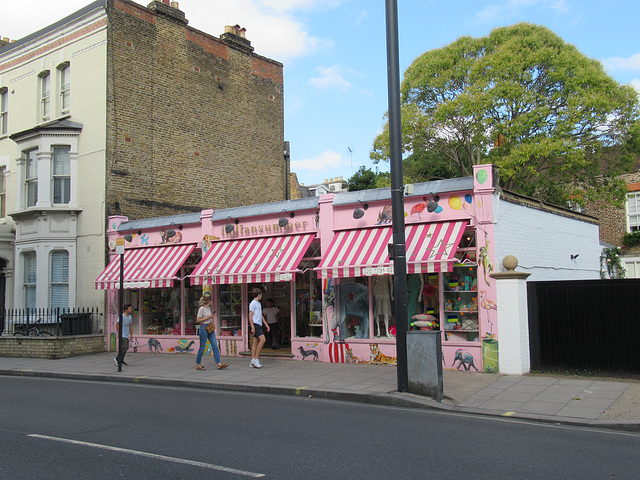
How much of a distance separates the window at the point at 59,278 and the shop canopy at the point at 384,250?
34.5 feet

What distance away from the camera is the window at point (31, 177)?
2048 cm

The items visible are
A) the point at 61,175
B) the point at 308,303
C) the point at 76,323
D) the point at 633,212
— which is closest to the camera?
the point at 308,303

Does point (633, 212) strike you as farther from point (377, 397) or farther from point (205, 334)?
point (377, 397)

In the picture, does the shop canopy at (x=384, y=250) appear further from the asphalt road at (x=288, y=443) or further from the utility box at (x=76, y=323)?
the utility box at (x=76, y=323)

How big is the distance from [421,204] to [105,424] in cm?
820

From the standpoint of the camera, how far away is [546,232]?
48.0 ft

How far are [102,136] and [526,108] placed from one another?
620 inches

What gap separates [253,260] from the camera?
604 inches

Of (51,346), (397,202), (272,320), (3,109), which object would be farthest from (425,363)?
(3,109)

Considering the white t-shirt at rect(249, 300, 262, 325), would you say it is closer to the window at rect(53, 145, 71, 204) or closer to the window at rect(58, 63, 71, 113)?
the window at rect(53, 145, 71, 204)

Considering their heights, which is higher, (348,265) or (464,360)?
(348,265)

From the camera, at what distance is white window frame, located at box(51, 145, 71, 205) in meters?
20.1

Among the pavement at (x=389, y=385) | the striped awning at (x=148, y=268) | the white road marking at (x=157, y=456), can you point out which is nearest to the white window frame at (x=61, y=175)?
the striped awning at (x=148, y=268)

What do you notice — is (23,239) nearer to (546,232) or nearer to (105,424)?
(105,424)
